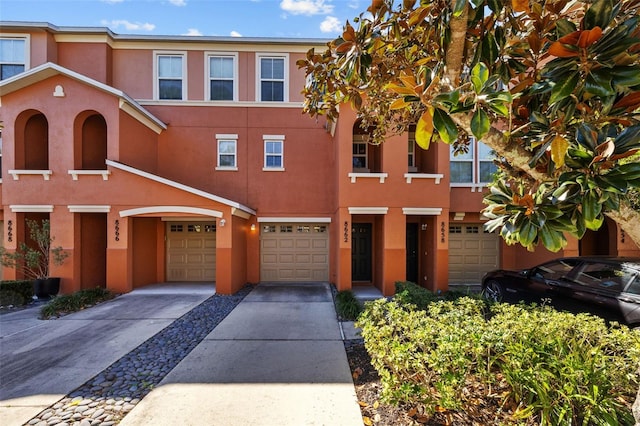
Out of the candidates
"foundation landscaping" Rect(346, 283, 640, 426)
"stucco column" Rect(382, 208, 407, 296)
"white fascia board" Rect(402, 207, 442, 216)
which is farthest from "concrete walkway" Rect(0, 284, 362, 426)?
"white fascia board" Rect(402, 207, 442, 216)

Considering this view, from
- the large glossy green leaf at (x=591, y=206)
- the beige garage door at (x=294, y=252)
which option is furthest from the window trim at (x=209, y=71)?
the large glossy green leaf at (x=591, y=206)

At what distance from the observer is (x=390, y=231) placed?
8.34 metres

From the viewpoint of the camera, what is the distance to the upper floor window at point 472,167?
9.42 m

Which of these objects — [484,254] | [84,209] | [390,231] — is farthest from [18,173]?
[484,254]

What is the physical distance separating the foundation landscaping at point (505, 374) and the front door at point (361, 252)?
274 inches

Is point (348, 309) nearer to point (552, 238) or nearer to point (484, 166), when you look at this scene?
point (552, 238)

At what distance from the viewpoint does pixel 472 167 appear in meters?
9.51

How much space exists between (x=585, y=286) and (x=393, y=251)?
413cm

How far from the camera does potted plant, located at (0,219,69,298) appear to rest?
788 cm

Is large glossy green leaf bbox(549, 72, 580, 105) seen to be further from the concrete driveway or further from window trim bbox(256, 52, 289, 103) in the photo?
window trim bbox(256, 52, 289, 103)

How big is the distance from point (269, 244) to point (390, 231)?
4.66m

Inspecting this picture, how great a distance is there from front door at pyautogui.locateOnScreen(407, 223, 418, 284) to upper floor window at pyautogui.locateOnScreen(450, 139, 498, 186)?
2.12 metres

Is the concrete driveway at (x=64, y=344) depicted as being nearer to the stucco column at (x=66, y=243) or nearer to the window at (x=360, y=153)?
the stucco column at (x=66, y=243)

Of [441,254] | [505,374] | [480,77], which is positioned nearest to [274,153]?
[441,254]
